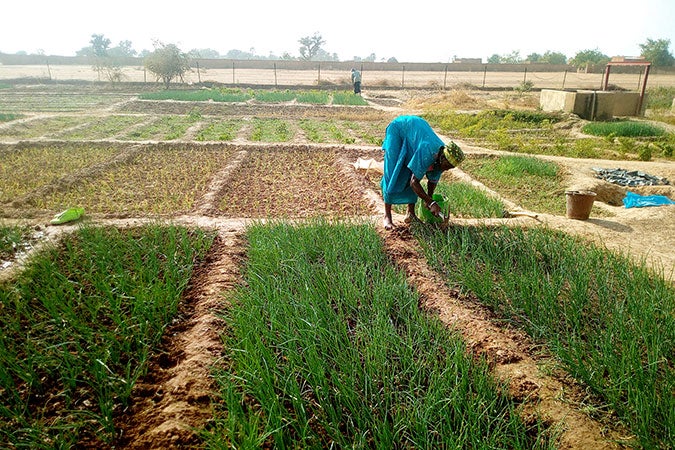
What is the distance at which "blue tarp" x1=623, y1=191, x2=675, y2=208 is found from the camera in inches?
241

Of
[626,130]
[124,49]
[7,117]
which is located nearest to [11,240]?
[7,117]

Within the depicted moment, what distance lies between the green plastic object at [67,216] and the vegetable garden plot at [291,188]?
1601 millimetres

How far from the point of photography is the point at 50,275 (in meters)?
3.28

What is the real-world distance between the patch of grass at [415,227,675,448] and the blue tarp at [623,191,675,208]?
2844mm

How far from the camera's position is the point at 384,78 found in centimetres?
3438

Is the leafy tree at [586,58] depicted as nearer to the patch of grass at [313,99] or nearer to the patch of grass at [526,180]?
the patch of grass at [313,99]

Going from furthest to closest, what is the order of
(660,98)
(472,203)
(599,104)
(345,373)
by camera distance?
(660,98)
(599,104)
(472,203)
(345,373)

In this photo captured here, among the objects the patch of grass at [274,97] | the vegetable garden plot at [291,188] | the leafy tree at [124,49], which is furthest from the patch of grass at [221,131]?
the leafy tree at [124,49]

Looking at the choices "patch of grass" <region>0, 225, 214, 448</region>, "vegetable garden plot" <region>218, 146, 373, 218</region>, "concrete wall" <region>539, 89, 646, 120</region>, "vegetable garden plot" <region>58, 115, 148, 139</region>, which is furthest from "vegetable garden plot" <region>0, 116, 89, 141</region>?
"concrete wall" <region>539, 89, 646, 120</region>

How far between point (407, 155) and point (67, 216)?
383 cm

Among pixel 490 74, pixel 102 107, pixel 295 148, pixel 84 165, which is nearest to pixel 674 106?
pixel 295 148

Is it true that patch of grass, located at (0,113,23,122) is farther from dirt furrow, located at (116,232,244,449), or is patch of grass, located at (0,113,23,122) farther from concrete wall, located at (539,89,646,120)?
concrete wall, located at (539,89,646,120)

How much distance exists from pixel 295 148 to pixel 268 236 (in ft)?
19.2

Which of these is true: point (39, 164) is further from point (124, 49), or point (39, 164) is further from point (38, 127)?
point (124, 49)
